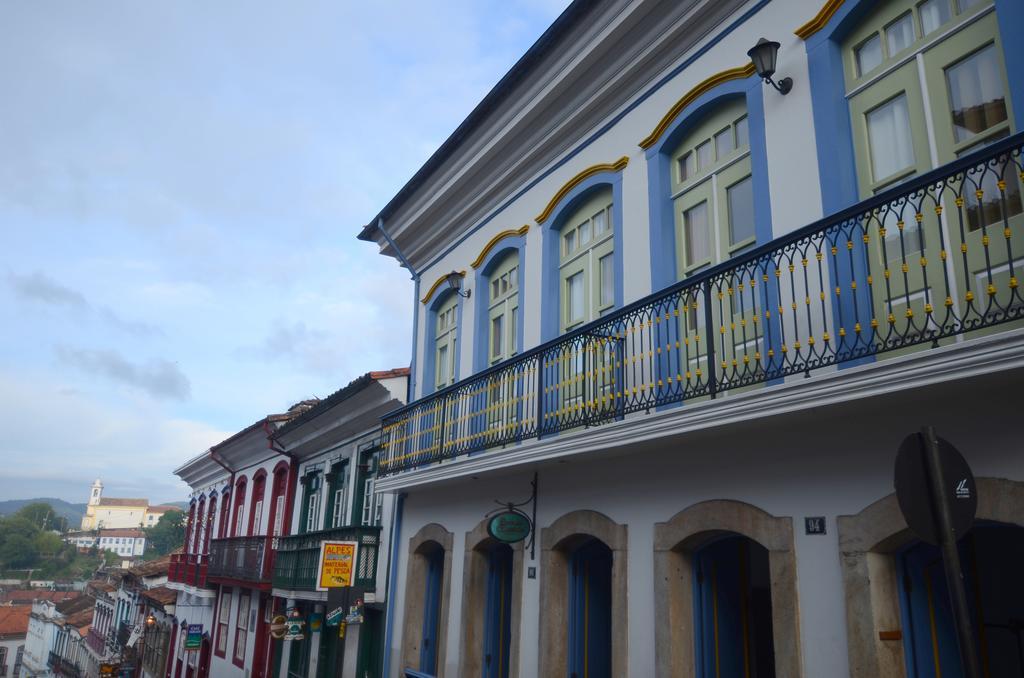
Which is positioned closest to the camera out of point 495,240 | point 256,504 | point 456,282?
point 495,240

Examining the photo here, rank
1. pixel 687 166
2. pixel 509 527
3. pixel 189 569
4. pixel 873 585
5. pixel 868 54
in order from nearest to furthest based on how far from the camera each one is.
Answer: pixel 873 585 → pixel 868 54 → pixel 687 166 → pixel 509 527 → pixel 189 569

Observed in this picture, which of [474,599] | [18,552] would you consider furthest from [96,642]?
[18,552]

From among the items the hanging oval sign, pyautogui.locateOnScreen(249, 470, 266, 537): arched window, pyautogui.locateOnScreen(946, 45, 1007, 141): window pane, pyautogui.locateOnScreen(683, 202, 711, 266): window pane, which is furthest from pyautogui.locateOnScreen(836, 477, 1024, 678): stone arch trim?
pyautogui.locateOnScreen(249, 470, 266, 537): arched window

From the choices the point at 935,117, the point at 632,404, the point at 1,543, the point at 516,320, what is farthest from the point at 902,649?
the point at 1,543

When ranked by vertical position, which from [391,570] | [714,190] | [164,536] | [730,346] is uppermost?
[164,536]

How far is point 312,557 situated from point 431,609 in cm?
383

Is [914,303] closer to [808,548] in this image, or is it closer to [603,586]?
[808,548]

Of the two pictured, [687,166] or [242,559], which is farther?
[242,559]

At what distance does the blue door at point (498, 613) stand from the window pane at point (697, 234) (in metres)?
4.82

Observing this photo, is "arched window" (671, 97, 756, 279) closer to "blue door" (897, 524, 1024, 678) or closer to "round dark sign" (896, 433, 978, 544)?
"blue door" (897, 524, 1024, 678)

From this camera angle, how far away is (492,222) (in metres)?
12.0

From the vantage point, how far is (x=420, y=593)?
40.1 ft

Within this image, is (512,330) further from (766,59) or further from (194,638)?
(194,638)

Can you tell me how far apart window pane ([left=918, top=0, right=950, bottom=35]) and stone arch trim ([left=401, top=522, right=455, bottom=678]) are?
8347mm
